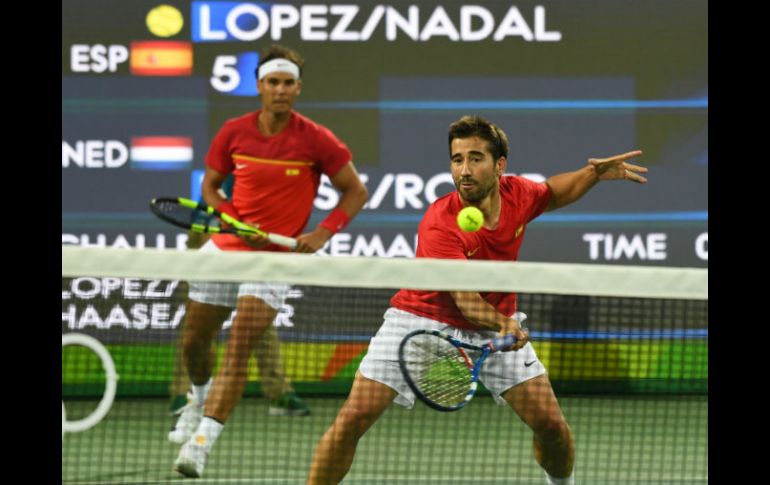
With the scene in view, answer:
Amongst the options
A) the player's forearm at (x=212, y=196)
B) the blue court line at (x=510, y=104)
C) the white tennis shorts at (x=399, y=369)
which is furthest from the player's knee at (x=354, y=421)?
the blue court line at (x=510, y=104)

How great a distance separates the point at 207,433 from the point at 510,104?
2821 mm

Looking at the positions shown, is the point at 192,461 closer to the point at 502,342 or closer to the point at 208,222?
the point at 208,222

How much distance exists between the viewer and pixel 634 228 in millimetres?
7852

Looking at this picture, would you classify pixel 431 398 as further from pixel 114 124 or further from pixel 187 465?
pixel 114 124

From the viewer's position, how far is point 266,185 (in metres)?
6.54

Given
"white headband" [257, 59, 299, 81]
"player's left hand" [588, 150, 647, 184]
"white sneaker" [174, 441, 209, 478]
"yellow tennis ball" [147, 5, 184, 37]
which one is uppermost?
"yellow tennis ball" [147, 5, 184, 37]

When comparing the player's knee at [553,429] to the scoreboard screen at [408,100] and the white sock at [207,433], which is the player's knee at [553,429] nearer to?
the white sock at [207,433]

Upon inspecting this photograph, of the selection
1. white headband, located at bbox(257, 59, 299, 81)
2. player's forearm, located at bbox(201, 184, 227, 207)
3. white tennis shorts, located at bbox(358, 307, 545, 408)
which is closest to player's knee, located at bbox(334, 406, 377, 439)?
white tennis shorts, located at bbox(358, 307, 545, 408)

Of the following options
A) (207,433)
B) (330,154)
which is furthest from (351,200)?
(207,433)

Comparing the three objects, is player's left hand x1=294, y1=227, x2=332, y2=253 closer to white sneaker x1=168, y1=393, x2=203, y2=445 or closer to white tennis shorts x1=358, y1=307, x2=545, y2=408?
white sneaker x1=168, y1=393, x2=203, y2=445

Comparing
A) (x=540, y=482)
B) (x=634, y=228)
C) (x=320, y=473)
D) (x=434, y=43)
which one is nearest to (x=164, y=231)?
(x=434, y=43)

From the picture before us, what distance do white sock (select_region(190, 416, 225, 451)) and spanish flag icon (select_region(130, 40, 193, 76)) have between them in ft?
8.35

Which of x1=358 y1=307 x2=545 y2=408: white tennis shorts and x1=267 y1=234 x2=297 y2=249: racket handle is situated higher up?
x1=267 y1=234 x2=297 y2=249: racket handle

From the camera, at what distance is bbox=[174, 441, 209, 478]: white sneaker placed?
218 inches
